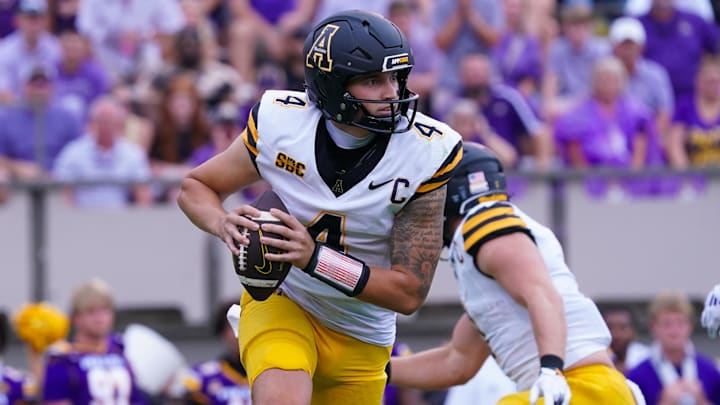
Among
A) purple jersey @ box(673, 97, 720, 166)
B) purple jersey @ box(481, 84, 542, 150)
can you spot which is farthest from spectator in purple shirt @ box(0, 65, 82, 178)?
purple jersey @ box(673, 97, 720, 166)

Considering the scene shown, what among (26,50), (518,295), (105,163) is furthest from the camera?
(26,50)

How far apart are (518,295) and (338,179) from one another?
0.85 meters

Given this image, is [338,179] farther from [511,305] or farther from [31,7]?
[31,7]

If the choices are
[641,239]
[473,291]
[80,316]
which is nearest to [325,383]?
[473,291]

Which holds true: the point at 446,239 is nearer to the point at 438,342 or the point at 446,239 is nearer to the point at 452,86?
the point at 438,342

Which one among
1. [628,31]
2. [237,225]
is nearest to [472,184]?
[237,225]

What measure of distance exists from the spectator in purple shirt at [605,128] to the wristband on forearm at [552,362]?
18.1ft

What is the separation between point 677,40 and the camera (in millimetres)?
11867

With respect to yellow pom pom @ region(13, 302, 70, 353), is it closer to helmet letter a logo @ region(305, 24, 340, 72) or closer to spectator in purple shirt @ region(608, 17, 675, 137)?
helmet letter a logo @ region(305, 24, 340, 72)

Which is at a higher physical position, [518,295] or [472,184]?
[472,184]

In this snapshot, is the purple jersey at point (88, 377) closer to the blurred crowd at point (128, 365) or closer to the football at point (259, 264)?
the blurred crowd at point (128, 365)

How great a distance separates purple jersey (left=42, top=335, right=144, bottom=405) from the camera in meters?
8.69

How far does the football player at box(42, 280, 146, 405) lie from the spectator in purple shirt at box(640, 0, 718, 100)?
5347 millimetres

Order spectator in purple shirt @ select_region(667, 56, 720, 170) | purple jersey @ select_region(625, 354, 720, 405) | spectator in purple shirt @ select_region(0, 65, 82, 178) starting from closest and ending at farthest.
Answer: purple jersey @ select_region(625, 354, 720, 405)
spectator in purple shirt @ select_region(0, 65, 82, 178)
spectator in purple shirt @ select_region(667, 56, 720, 170)
